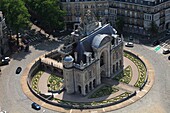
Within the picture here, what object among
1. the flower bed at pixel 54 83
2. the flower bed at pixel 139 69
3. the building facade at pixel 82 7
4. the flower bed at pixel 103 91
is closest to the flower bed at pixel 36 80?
the flower bed at pixel 54 83

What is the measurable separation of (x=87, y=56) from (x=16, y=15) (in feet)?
178

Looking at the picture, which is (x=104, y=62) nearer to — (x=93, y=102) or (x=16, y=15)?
(x=93, y=102)

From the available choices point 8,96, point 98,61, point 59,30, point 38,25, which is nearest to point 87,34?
point 98,61

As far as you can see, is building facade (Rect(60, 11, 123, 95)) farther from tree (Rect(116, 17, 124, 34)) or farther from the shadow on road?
tree (Rect(116, 17, 124, 34))

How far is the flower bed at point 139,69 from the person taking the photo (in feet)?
435

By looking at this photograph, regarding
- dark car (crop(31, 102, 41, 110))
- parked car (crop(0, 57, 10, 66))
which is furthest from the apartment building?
dark car (crop(31, 102, 41, 110))

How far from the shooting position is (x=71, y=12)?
180500 mm

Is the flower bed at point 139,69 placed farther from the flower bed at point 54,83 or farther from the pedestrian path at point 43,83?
the pedestrian path at point 43,83

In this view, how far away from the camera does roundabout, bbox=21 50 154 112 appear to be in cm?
11744

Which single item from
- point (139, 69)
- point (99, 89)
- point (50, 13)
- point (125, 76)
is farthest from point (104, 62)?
point (50, 13)

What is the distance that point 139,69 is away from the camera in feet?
470

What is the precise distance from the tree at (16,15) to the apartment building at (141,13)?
152ft

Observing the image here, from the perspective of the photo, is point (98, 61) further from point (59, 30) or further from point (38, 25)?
point (38, 25)

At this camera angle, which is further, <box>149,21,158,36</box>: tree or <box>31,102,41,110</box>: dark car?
<box>149,21,158,36</box>: tree
